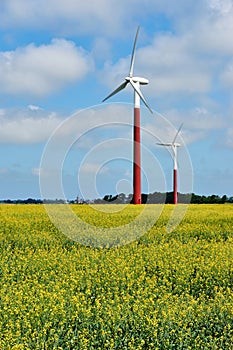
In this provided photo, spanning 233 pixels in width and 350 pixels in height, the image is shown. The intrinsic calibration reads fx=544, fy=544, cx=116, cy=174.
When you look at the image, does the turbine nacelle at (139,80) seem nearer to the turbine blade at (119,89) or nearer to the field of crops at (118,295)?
the turbine blade at (119,89)

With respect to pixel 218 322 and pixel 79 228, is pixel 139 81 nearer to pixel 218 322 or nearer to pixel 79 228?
pixel 79 228

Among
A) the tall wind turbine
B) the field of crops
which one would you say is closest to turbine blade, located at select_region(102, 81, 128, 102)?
the tall wind turbine

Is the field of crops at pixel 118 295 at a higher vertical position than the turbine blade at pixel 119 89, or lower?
lower

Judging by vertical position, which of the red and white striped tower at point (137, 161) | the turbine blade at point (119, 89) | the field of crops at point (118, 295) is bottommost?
the field of crops at point (118, 295)

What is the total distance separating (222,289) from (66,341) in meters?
4.39

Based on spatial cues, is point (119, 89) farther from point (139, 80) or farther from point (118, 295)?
point (118, 295)

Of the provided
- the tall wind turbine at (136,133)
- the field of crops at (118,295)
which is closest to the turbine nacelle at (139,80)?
the tall wind turbine at (136,133)

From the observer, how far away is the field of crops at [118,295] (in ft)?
27.0

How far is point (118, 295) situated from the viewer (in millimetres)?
11062

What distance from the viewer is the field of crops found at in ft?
27.0

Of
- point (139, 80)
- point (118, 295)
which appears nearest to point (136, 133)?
point (139, 80)

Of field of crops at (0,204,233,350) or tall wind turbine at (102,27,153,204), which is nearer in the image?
field of crops at (0,204,233,350)

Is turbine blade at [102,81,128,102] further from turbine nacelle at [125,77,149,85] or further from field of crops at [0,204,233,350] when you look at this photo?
field of crops at [0,204,233,350]

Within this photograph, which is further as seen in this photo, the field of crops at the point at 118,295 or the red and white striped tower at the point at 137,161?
the red and white striped tower at the point at 137,161
